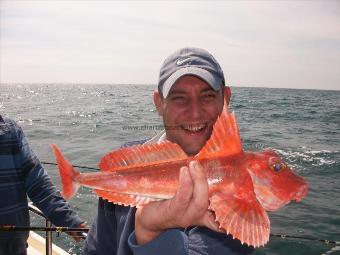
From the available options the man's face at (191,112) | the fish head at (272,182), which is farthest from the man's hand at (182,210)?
the man's face at (191,112)

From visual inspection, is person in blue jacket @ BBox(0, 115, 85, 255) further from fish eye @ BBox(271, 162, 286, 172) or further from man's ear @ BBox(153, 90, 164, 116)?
fish eye @ BBox(271, 162, 286, 172)

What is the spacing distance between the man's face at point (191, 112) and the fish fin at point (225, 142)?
2.96ft

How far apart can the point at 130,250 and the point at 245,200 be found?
39.9 inches

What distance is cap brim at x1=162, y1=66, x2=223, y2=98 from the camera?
11.9 feet

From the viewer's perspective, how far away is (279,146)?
19.6 metres

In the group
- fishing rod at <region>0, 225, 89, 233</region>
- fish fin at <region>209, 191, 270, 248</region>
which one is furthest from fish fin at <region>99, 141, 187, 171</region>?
fishing rod at <region>0, 225, 89, 233</region>

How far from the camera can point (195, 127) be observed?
355 cm

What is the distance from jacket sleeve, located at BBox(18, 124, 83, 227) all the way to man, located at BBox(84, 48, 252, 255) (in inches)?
59.5

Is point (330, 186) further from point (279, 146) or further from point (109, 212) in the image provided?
point (109, 212)

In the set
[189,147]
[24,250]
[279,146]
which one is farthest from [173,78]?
[279,146]

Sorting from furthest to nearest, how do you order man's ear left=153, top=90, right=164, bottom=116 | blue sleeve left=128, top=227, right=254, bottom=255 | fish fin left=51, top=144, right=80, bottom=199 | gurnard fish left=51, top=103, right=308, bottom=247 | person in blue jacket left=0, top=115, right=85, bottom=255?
1. person in blue jacket left=0, top=115, right=85, bottom=255
2. man's ear left=153, top=90, right=164, bottom=116
3. fish fin left=51, top=144, right=80, bottom=199
4. blue sleeve left=128, top=227, right=254, bottom=255
5. gurnard fish left=51, top=103, right=308, bottom=247

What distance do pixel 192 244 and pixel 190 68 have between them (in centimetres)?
185

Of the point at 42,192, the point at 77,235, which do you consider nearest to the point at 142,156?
the point at 77,235

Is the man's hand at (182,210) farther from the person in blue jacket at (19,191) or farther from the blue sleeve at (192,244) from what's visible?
the person in blue jacket at (19,191)
